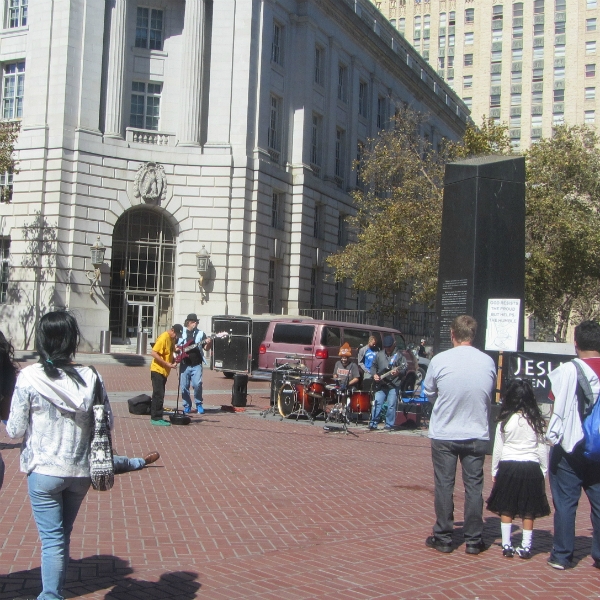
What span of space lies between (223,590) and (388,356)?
10595 millimetres

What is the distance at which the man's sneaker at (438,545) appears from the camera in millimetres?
6875

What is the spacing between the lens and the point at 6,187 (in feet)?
109

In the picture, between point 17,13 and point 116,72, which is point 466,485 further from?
point 17,13

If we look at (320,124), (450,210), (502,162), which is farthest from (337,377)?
(320,124)

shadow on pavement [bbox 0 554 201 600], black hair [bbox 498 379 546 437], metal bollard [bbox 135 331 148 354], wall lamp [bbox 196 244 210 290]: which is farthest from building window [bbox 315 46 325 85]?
shadow on pavement [bbox 0 554 201 600]

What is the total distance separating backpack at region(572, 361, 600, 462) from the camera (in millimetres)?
6289

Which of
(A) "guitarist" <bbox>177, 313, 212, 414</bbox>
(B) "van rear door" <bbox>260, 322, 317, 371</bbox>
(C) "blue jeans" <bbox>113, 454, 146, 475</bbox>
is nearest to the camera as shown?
(C) "blue jeans" <bbox>113, 454, 146, 475</bbox>

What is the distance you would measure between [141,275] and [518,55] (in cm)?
6282

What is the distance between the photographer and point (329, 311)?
131 feet

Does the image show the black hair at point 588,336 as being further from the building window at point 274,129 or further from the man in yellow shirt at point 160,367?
the building window at point 274,129

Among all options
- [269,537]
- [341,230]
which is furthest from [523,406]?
[341,230]

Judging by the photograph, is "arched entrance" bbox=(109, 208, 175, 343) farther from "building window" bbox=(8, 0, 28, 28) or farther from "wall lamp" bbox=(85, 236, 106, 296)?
"building window" bbox=(8, 0, 28, 28)

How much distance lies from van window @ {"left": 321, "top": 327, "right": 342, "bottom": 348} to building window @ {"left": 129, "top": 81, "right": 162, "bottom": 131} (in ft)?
58.8

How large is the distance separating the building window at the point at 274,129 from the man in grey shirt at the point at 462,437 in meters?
31.4
